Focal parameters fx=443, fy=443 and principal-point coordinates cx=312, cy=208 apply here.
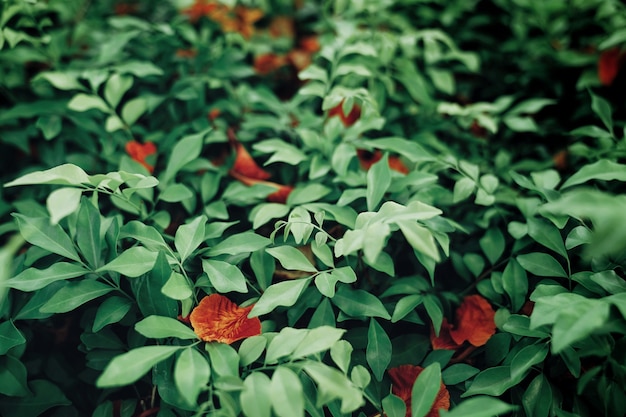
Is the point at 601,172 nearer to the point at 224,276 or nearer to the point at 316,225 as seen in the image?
the point at 316,225

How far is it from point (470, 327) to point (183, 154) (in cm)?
72

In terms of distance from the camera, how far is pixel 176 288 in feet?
2.37

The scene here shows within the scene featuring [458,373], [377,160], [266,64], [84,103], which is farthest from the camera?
[266,64]

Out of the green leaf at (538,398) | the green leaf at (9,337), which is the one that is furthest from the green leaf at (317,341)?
the green leaf at (9,337)

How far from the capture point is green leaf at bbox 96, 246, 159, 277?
724 millimetres

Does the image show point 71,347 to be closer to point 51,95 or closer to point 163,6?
point 51,95

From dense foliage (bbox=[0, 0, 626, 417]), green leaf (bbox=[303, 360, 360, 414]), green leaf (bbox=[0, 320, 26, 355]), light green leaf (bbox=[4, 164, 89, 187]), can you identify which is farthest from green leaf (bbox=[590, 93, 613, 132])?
green leaf (bbox=[0, 320, 26, 355])

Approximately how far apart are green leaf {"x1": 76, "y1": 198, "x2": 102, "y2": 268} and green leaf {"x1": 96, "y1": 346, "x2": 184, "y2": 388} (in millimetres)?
241

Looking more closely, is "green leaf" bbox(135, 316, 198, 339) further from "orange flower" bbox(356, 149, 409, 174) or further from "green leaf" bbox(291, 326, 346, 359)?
"orange flower" bbox(356, 149, 409, 174)

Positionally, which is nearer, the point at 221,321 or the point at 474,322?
the point at 221,321

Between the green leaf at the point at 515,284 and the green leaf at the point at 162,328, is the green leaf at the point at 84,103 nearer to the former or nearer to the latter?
the green leaf at the point at 162,328

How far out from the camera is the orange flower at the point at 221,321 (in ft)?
2.50

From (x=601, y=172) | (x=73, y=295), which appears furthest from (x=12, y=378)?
(x=601, y=172)

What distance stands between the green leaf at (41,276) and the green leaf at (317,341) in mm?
412
